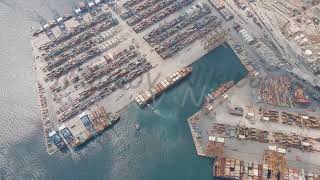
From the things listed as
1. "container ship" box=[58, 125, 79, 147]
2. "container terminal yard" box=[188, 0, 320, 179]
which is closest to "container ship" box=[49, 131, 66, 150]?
"container ship" box=[58, 125, 79, 147]

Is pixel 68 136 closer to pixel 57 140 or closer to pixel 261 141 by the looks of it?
pixel 57 140

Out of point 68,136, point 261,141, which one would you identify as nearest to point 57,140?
point 68,136

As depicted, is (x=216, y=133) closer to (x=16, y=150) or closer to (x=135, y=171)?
(x=135, y=171)

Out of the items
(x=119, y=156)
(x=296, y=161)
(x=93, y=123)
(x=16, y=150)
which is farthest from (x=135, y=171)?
(x=296, y=161)

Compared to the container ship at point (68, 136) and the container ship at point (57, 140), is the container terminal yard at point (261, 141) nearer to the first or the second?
the container ship at point (68, 136)

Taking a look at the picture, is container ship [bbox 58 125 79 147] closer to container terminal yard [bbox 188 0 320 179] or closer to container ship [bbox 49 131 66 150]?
container ship [bbox 49 131 66 150]

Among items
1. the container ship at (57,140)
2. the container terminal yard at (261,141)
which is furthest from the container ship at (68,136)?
the container terminal yard at (261,141)

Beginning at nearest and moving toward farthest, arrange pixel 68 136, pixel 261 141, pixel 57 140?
1. pixel 261 141
2. pixel 57 140
3. pixel 68 136

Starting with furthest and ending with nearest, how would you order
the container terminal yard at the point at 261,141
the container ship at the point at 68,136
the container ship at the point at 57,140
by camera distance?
the container ship at the point at 57,140, the container ship at the point at 68,136, the container terminal yard at the point at 261,141
